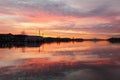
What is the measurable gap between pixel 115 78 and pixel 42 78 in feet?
19.6

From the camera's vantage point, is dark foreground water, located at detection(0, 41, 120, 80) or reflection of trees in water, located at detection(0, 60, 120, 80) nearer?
reflection of trees in water, located at detection(0, 60, 120, 80)

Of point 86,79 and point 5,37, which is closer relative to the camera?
point 86,79

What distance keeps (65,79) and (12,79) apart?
13.7 feet

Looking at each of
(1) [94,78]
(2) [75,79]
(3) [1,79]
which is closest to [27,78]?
(3) [1,79]

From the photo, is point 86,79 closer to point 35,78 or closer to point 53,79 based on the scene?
point 53,79

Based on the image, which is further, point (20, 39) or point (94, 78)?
point (20, 39)

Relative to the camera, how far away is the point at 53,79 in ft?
59.9

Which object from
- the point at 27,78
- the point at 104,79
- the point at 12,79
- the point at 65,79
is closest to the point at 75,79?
the point at 65,79

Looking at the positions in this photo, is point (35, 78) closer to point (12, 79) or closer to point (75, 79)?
point (12, 79)

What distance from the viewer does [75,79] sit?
18.3 m

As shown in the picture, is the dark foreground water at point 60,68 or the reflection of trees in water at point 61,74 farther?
the dark foreground water at point 60,68

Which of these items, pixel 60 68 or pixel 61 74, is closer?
pixel 61 74

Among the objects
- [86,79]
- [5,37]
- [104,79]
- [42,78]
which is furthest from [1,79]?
[5,37]

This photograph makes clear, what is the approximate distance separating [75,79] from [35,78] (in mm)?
3217
